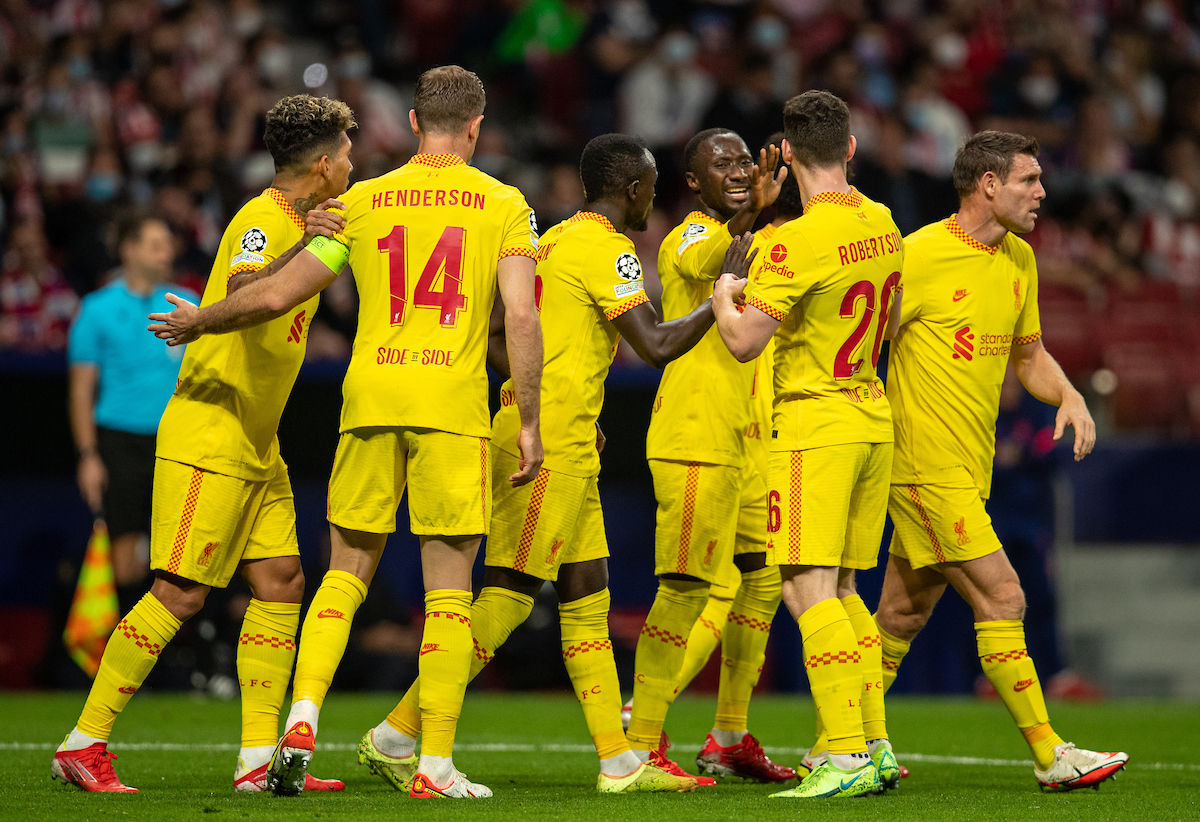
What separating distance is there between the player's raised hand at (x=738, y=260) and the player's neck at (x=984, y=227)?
1089 millimetres

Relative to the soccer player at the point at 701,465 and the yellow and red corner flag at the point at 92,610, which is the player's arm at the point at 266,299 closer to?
the soccer player at the point at 701,465

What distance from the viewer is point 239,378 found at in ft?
18.9

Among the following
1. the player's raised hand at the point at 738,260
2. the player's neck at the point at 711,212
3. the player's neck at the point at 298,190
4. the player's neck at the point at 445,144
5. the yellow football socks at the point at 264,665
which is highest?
the player's neck at the point at 445,144

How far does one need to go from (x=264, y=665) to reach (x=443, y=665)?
790mm

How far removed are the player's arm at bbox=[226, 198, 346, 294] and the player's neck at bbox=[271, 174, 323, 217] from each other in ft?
0.97

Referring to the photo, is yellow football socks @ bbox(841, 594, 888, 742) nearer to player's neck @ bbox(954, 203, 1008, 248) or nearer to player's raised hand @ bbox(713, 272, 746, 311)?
player's raised hand @ bbox(713, 272, 746, 311)

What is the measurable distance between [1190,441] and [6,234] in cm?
955

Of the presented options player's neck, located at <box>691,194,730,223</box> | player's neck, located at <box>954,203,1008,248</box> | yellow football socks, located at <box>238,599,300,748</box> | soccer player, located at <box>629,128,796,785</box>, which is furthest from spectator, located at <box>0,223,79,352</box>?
player's neck, located at <box>954,203,1008,248</box>

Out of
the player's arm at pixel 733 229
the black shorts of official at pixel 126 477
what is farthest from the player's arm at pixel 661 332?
the black shorts of official at pixel 126 477

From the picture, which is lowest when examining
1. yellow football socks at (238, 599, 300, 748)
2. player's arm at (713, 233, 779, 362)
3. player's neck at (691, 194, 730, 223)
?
yellow football socks at (238, 599, 300, 748)

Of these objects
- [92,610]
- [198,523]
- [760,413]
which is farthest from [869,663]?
[92,610]

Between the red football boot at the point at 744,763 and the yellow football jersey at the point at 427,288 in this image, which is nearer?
the yellow football jersey at the point at 427,288

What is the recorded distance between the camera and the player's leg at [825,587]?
5523 mm

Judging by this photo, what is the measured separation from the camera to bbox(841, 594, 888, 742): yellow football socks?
5.93 m
